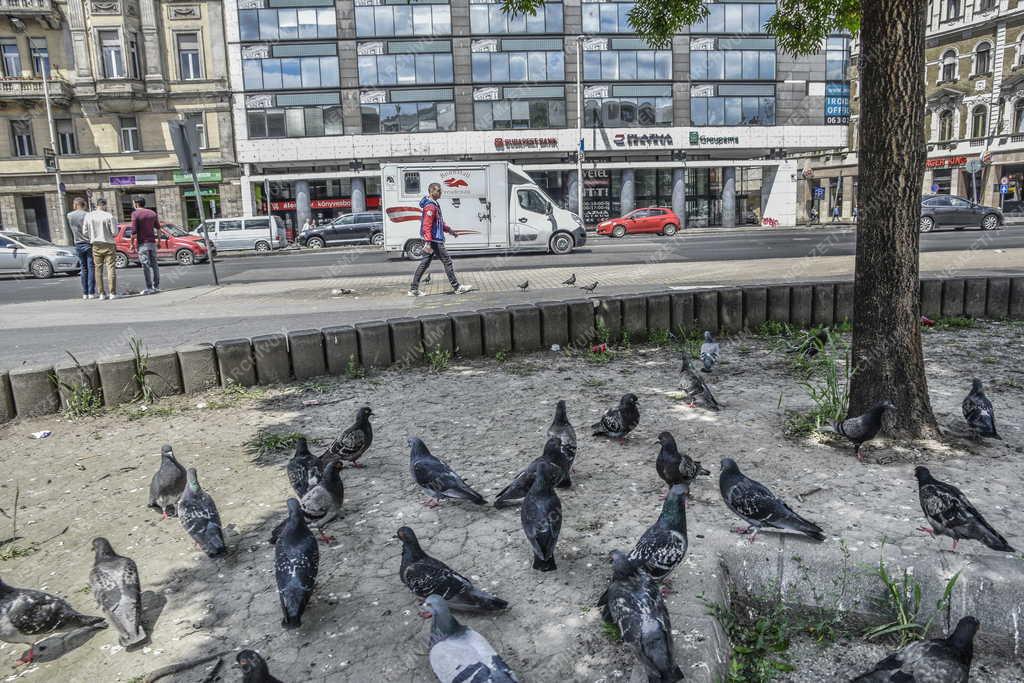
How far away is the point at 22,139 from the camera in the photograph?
37.8 m

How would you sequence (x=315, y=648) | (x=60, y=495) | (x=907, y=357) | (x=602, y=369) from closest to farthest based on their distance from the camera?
(x=315, y=648)
(x=60, y=495)
(x=907, y=357)
(x=602, y=369)

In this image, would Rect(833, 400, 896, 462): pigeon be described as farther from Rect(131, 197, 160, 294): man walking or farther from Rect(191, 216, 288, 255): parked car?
Rect(191, 216, 288, 255): parked car

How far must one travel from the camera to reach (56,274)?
2072 cm

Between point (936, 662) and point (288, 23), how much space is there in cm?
4358

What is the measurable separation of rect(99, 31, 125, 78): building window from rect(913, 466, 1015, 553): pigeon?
141 feet

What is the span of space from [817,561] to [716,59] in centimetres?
4306

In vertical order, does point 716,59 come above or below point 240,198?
above

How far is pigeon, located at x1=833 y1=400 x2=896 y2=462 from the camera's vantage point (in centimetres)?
428

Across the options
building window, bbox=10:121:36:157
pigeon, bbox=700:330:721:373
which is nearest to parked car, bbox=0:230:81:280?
pigeon, bbox=700:330:721:373

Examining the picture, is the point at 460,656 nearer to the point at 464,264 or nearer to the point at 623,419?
the point at 623,419

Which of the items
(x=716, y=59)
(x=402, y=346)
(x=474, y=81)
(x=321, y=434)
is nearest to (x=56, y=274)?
(x=402, y=346)

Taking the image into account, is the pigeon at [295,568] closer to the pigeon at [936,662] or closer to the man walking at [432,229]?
the pigeon at [936,662]

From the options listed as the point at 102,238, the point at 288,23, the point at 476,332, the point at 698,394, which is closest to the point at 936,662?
the point at 698,394

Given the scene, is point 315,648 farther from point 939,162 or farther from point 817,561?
point 939,162
